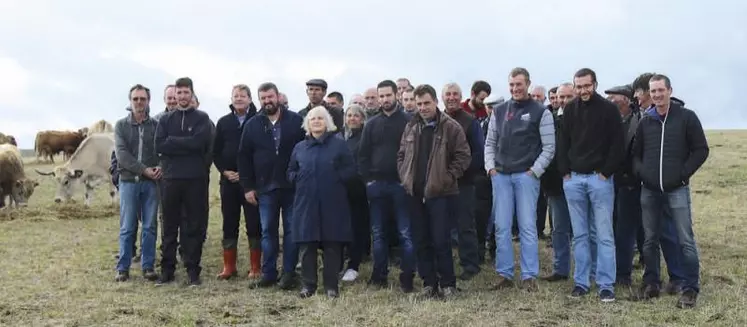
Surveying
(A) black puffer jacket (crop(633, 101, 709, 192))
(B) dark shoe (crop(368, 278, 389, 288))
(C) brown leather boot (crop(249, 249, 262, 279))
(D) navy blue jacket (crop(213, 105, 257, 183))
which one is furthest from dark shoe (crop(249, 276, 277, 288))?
(A) black puffer jacket (crop(633, 101, 709, 192))

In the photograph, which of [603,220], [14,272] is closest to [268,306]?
[603,220]

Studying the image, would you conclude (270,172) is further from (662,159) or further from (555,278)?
(662,159)

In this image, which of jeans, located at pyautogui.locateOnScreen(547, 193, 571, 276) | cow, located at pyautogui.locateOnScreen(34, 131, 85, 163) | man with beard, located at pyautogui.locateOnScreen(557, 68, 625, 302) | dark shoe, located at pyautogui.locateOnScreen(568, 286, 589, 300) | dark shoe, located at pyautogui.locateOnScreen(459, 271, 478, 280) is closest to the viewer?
man with beard, located at pyautogui.locateOnScreen(557, 68, 625, 302)

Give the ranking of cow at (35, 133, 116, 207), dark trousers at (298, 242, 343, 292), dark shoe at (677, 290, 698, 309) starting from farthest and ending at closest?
cow at (35, 133, 116, 207) → dark trousers at (298, 242, 343, 292) → dark shoe at (677, 290, 698, 309)

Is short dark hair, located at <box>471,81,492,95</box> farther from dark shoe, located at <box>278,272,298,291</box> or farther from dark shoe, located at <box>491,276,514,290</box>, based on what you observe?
dark shoe, located at <box>278,272,298,291</box>

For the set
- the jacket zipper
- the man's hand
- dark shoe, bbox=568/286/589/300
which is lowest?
dark shoe, bbox=568/286/589/300

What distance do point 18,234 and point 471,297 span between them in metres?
8.89

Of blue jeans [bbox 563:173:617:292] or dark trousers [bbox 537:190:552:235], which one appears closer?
blue jeans [bbox 563:173:617:292]

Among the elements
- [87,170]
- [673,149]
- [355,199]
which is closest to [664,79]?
[673,149]

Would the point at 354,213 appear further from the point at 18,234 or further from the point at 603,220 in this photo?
the point at 18,234

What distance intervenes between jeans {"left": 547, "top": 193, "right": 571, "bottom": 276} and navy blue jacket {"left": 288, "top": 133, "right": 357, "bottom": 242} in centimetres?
235

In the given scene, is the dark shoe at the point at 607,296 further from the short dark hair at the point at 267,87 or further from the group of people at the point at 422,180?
the short dark hair at the point at 267,87

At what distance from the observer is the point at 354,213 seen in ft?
26.8

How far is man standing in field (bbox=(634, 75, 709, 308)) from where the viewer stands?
6.15 m
